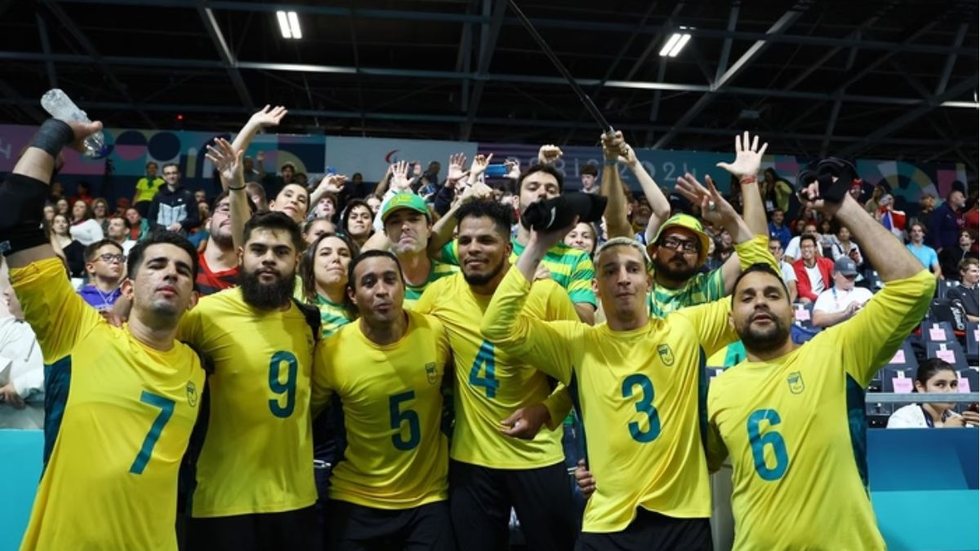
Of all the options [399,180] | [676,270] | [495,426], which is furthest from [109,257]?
[676,270]

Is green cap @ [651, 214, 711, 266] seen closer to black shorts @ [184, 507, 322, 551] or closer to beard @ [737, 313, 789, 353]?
beard @ [737, 313, 789, 353]

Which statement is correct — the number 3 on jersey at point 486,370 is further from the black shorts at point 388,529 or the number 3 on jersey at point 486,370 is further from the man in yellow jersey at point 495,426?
the black shorts at point 388,529

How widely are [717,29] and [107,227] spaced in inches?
416

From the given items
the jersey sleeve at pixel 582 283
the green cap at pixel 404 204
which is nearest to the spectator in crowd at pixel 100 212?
the green cap at pixel 404 204

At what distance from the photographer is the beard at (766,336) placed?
2967 mm

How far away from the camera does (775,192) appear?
13.0m

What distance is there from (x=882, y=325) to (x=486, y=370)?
1.64m

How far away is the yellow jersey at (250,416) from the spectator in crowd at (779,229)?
33.4 feet

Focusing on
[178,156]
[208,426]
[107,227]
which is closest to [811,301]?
[208,426]

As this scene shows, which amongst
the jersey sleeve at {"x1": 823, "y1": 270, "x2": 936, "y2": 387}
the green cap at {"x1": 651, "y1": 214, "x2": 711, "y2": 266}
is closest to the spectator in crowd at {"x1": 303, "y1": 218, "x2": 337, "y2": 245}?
the green cap at {"x1": 651, "y1": 214, "x2": 711, "y2": 266}

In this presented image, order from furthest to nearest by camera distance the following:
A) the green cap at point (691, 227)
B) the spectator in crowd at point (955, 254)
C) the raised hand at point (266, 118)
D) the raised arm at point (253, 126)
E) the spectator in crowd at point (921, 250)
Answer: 1. the spectator in crowd at point (955, 254)
2. the spectator in crowd at point (921, 250)
3. the raised hand at point (266, 118)
4. the raised arm at point (253, 126)
5. the green cap at point (691, 227)

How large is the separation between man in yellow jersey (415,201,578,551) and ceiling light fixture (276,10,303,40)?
9.56m

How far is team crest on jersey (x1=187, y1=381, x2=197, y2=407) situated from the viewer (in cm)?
282

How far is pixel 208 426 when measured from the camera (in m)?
3.04
